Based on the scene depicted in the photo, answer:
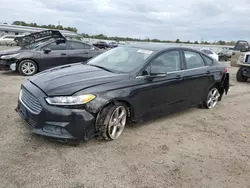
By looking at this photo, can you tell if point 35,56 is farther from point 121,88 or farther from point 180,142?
point 180,142

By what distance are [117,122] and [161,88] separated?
1066mm

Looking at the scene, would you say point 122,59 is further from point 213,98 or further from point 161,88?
point 213,98

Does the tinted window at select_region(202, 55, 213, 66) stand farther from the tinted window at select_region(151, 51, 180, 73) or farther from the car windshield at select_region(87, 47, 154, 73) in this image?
the car windshield at select_region(87, 47, 154, 73)

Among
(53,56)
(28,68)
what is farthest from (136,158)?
(28,68)

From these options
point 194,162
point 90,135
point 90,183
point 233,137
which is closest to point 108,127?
point 90,135

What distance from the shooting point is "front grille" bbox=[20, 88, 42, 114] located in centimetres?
327

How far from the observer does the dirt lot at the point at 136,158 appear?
2766 mm

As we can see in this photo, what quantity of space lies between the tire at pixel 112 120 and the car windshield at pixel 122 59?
68 centimetres

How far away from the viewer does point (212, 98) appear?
5863 millimetres

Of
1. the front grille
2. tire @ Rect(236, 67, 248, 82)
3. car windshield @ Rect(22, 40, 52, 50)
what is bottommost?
tire @ Rect(236, 67, 248, 82)

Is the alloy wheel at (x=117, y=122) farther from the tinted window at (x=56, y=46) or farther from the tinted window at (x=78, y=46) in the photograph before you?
the tinted window at (x=78, y=46)

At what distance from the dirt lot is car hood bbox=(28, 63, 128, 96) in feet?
2.57

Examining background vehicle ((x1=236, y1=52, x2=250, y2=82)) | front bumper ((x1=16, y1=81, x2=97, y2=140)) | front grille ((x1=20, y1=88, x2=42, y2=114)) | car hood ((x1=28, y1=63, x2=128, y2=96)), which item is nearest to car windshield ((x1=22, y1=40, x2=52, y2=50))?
car hood ((x1=28, y1=63, x2=128, y2=96))

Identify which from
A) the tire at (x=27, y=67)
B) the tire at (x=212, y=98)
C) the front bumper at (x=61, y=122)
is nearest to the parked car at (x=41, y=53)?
the tire at (x=27, y=67)
